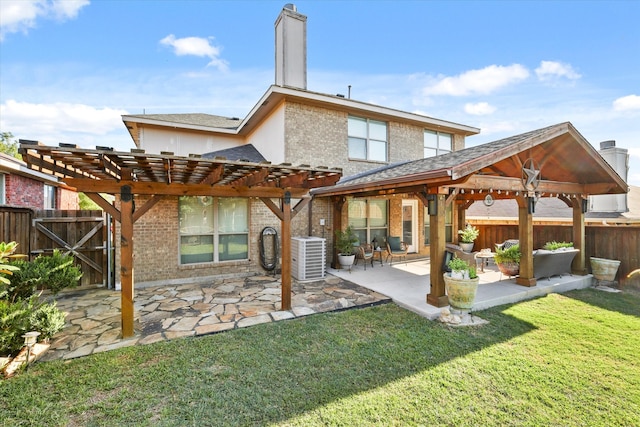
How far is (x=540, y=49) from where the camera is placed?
9.93 m

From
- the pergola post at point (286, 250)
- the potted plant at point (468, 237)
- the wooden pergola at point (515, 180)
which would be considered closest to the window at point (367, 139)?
the wooden pergola at point (515, 180)

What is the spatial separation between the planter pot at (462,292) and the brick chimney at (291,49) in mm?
7461

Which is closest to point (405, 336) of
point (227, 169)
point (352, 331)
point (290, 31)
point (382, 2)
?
point (352, 331)

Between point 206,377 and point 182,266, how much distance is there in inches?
192

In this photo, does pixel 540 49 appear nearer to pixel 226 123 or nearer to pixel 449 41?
pixel 449 41

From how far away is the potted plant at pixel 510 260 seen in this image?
7.08 meters

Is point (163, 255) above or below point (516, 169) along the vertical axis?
Result: below

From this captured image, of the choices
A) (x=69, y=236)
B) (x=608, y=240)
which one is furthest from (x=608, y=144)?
(x=69, y=236)

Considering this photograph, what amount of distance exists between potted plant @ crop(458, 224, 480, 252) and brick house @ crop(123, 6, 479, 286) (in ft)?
4.45

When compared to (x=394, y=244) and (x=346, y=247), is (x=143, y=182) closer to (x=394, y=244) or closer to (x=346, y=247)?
(x=346, y=247)

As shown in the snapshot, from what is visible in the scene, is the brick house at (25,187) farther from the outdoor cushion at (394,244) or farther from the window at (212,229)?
the outdoor cushion at (394,244)

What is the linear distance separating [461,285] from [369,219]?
513cm

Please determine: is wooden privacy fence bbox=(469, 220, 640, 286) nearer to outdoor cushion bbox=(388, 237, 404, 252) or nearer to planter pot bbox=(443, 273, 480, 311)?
outdoor cushion bbox=(388, 237, 404, 252)

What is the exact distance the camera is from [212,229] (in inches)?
314
